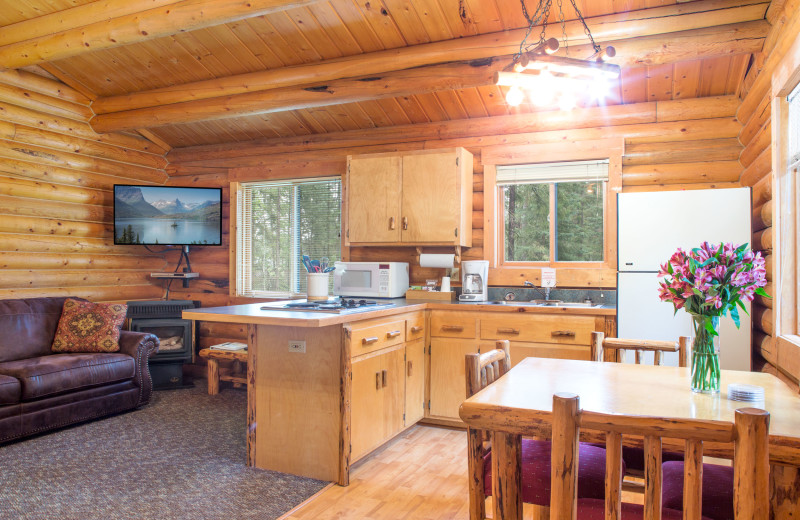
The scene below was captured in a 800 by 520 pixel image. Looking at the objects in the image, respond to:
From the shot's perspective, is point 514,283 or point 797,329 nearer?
point 797,329

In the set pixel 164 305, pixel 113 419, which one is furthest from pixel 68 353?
pixel 164 305

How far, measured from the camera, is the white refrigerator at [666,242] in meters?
3.29

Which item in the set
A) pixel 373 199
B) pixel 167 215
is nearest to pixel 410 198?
pixel 373 199

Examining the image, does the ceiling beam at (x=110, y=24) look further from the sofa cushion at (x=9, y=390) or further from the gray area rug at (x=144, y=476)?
the gray area rug at (x=144, y=476)

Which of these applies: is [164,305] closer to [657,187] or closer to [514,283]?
[514,283]

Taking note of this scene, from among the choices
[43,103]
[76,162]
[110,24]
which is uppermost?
[110,24]

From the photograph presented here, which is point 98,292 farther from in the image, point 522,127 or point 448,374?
point 522,127

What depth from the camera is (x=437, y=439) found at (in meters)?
3.75

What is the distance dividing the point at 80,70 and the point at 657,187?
490 centimetres

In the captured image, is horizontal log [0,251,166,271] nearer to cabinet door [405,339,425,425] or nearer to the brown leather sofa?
the brown leather sofa

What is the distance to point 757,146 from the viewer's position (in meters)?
3.24

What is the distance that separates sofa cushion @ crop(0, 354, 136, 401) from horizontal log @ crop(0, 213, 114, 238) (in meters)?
1.18

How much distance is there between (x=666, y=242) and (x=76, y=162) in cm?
497

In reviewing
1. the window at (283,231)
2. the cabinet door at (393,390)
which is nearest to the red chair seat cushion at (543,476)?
the cabinet door at (393,390)
